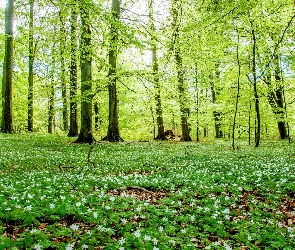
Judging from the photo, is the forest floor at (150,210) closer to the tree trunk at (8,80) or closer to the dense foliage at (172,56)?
the dense foliage at (172,56)

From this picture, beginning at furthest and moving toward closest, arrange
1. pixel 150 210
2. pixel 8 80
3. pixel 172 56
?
pixel 172 56 → pixel 8 80 → pixel 150 210

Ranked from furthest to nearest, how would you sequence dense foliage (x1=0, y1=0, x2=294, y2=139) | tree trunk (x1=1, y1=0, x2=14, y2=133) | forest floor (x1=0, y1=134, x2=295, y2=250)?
tree trunk (x1=1, y1=0, x2=14, y2=133) → dense foliage (x1=0, y1=0, x2=294, y2=139) → forest floor (x1=0, y1=134, x2=295, y2=250)

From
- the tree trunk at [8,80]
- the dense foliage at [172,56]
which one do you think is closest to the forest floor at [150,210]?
the dense foliage at [172,56]

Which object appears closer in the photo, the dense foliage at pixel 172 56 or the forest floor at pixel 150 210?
the forest floor at pixel 150 210

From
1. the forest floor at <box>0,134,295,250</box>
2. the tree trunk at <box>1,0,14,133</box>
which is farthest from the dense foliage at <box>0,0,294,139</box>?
the forest floor at <box>0,134,295,250</box>

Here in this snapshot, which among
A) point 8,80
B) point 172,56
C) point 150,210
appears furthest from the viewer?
point 172,56

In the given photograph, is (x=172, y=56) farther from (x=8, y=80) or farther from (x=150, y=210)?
(x=150, y=210)

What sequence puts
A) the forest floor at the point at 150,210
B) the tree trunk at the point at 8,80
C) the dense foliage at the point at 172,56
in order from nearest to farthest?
1. the forest floor at the point at 150,210
2. the dense foliage at the point at 172,56
3. the tree trunk at the point at 8,80

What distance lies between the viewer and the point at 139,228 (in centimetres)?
595

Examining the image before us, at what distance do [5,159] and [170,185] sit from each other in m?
8.02

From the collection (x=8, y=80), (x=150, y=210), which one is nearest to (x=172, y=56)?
(x=8, y=80)

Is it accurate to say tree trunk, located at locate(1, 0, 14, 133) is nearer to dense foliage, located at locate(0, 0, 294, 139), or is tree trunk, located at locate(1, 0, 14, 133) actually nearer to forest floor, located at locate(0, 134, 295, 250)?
dense foliage, located at locate(0, 0, 294, 139)

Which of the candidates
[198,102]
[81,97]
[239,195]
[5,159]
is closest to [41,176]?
[5,159]

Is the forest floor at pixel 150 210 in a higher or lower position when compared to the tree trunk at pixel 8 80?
lower
